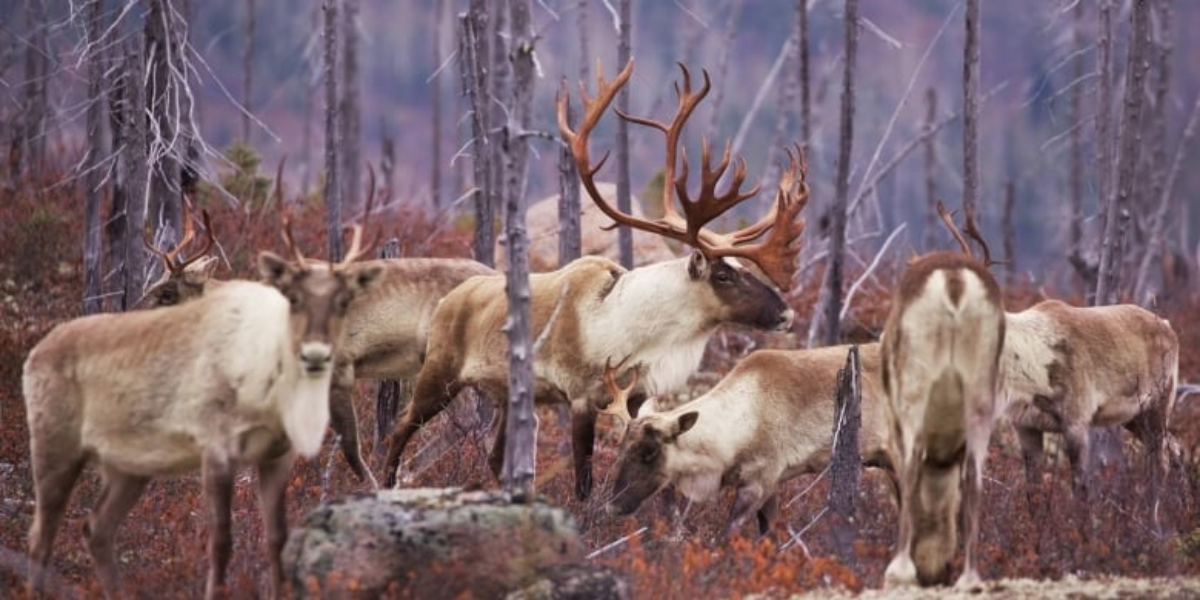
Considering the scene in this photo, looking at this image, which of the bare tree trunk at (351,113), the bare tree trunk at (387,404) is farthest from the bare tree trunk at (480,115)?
the bare tree trunk at (351,113)

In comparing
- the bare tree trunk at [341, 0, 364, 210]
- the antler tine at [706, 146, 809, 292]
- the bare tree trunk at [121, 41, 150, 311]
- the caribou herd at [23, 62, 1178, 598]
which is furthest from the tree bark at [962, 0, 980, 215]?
the bare tree trunk at [341, 0, 364, 210]

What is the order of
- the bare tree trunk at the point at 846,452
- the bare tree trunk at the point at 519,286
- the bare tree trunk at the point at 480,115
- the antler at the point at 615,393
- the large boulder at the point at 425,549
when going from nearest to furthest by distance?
the large boulder at the point at 425,549 < the bare tree trunk at the point at 519,286 < the bare tree trunk at the point at 846,452 < the antler at the point at 615,393 < the bare tree trunk at the point at 480,115

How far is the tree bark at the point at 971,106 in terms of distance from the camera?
12.8 metres

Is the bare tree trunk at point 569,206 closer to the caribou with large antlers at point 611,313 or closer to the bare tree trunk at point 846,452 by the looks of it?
the caribou with large antlers at point 611,313

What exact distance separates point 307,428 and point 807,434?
390 cm

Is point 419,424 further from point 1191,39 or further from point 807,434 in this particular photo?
point 1191,39

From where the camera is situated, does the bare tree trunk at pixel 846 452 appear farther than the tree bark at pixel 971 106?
No

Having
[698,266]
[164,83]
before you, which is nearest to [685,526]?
[698,266]

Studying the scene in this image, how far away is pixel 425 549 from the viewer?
21.1ft

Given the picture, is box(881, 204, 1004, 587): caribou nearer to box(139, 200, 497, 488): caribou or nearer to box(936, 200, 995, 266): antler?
box(936, 200, 995, 266): antler

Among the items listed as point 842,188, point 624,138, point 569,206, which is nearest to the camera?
point 569,206

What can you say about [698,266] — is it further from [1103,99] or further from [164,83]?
[1103,99]

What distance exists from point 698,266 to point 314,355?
13.4 feet

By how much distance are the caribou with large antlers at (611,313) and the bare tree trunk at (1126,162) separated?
2.85m
